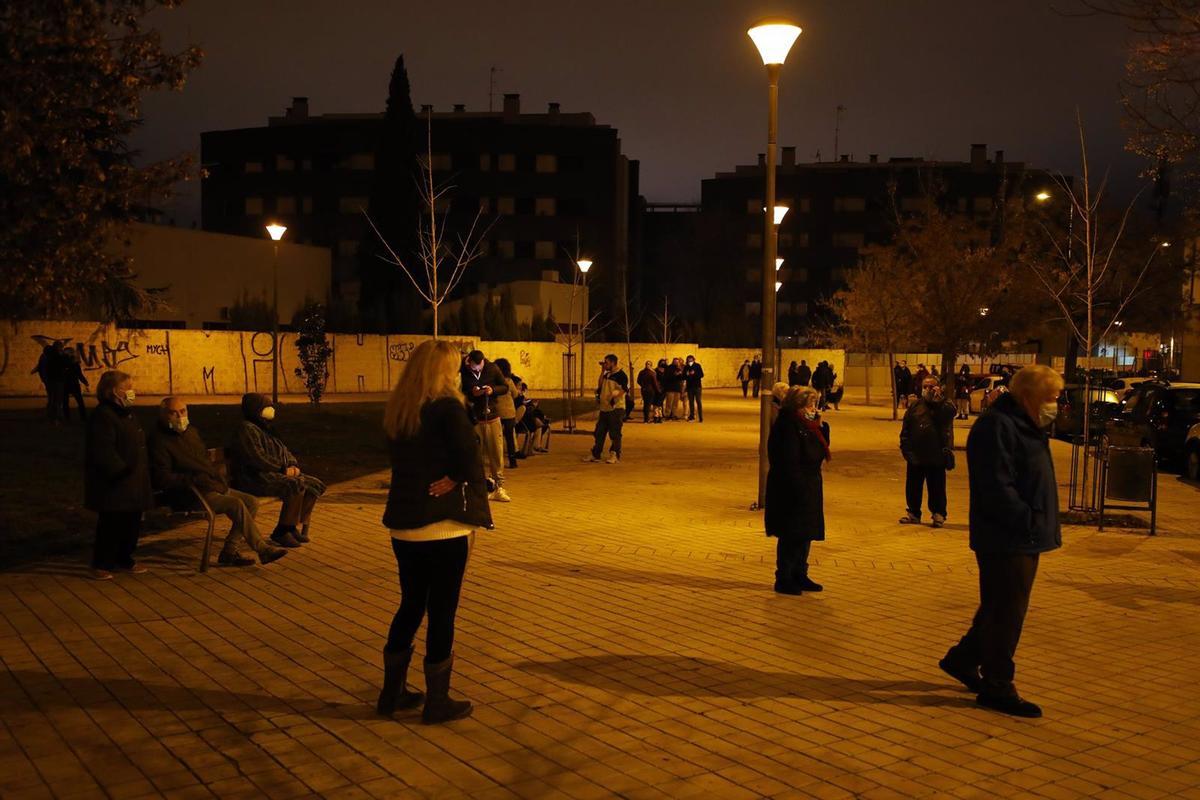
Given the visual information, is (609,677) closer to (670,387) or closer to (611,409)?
(611,409)

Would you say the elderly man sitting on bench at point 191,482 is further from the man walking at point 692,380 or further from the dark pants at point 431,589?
the man walking at point 692,380

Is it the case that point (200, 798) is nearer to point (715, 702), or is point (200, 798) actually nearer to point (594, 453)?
point (715, 702)

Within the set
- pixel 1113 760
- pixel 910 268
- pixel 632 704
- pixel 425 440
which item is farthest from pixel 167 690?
pixel 910 268

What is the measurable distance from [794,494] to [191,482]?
4.91 m

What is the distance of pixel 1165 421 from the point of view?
1917 cm

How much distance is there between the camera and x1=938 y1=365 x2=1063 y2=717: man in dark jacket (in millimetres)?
5594

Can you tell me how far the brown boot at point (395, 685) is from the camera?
5.29 m

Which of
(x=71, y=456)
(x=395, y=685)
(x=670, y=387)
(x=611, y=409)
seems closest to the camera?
(x=395, y=685)

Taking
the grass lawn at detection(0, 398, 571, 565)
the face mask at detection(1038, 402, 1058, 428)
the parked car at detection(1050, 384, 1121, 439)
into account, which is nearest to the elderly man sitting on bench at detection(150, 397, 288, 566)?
the grass lawn at detection(0, 398, 571, 565)

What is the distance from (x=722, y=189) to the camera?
85.6 metres

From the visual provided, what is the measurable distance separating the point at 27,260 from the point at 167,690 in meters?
5.80

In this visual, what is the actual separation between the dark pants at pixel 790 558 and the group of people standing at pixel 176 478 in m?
4.15

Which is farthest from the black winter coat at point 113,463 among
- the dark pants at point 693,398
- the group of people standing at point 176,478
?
the dark pants at point 693,398

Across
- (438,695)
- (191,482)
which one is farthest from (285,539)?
(438,695)
